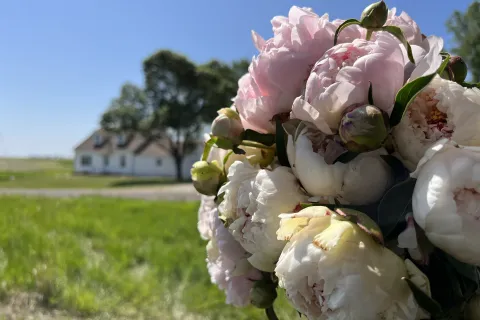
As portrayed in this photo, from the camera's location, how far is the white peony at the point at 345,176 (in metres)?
0.46

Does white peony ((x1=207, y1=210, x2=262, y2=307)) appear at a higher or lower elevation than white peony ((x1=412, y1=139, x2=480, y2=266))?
lower

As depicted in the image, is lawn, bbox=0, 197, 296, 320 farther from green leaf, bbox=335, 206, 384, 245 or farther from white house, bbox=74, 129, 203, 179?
white house, bbox=74, 129, 203, 179

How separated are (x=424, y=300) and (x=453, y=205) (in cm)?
9

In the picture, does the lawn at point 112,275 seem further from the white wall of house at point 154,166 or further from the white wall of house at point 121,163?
the white wall of house at point 121,163

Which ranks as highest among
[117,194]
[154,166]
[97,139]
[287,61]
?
[97,139]

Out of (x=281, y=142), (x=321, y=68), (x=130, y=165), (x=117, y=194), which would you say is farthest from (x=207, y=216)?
(x=130, y=165)

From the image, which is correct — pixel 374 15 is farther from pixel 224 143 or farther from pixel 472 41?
pixel 472 41

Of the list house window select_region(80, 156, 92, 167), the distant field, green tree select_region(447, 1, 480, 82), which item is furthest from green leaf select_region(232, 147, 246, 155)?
house window select_region(80, 156, 92, 167)

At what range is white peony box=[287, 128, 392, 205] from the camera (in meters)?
0.46

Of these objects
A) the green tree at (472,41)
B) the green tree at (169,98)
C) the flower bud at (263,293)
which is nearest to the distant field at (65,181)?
the green tree at (169,98)

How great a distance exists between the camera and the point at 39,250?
93.5 inches

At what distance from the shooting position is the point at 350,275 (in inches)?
15.3

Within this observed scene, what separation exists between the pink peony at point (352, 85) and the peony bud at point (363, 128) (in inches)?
0.9

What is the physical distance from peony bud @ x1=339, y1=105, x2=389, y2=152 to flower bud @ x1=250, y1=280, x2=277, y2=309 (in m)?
0.26
